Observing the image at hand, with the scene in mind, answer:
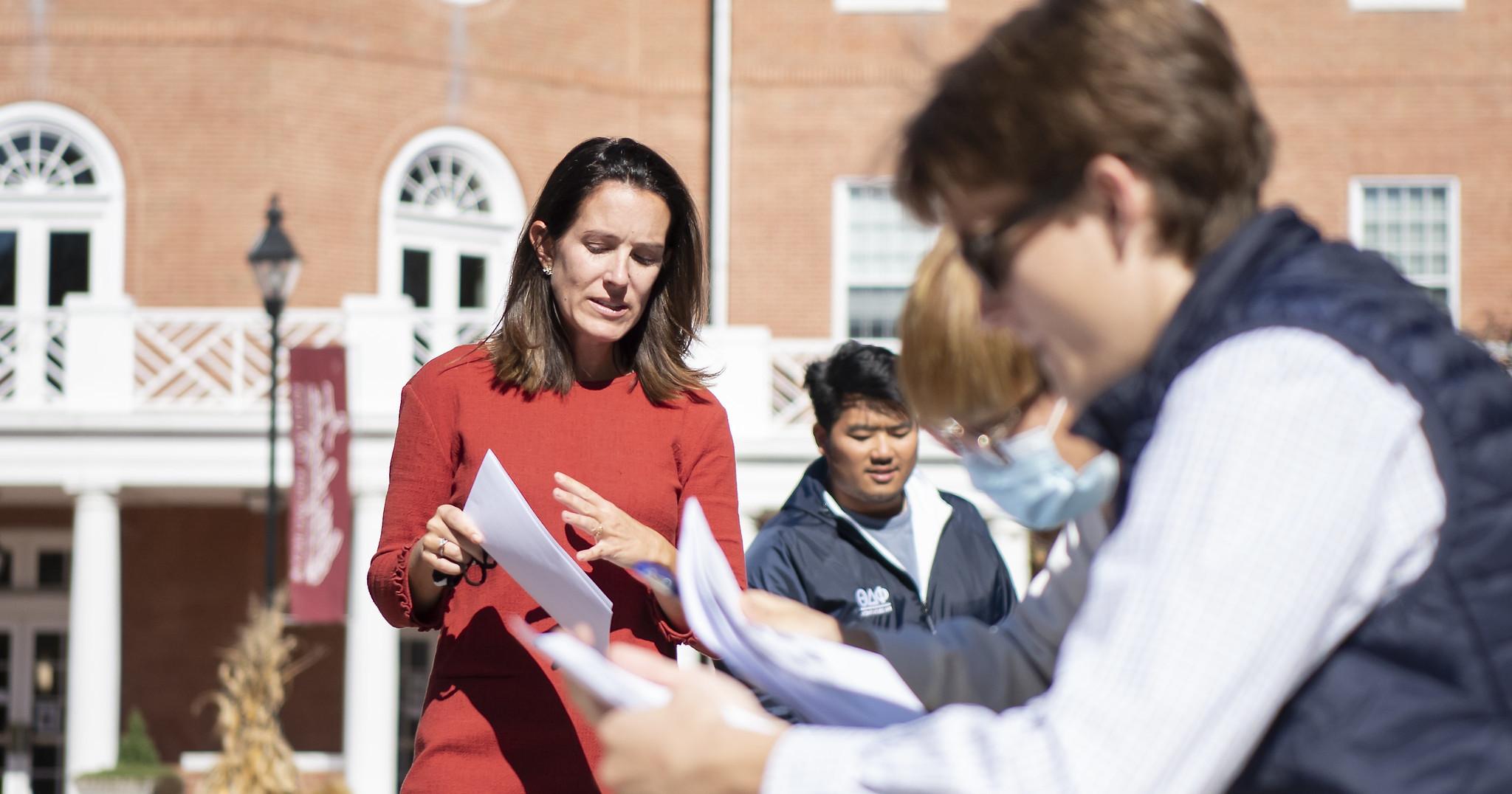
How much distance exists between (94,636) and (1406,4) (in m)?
15.8

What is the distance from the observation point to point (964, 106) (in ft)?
5.18

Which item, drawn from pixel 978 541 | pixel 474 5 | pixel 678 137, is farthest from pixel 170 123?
pixel 978 541

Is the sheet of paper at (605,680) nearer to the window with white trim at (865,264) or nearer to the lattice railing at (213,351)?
the lattice railing at (213,351)

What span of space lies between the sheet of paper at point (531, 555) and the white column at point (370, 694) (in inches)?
559

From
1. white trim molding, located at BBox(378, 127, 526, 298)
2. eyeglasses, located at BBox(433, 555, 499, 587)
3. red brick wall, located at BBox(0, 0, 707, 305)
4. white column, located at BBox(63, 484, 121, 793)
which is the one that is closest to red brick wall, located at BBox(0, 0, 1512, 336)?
red brick wall, located at BBox(0, 0, 707, 305)

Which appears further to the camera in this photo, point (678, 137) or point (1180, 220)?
point (678, 137)

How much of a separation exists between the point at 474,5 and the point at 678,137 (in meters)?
2.75

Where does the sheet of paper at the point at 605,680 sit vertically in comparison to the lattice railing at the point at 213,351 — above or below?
below

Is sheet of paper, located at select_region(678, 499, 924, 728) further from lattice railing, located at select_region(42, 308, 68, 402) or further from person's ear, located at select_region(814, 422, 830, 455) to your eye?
lattice railing, located at select_region(42, 308, 68, 402)

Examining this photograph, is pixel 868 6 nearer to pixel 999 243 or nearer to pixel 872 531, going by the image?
pixel 872 531

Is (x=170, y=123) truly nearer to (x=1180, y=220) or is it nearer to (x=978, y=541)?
(x=978, y=541)

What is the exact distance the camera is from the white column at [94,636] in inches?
668

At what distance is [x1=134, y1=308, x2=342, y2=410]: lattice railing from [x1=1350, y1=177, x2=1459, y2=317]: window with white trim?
11.6m

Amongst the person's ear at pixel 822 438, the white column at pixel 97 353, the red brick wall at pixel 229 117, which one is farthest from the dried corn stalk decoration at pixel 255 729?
the red brick wall at pixel 229 117
